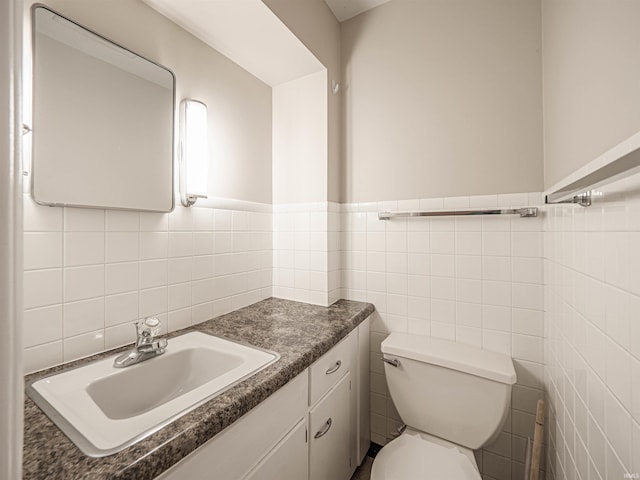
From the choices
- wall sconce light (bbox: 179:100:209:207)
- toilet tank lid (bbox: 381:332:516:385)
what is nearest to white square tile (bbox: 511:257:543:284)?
toilet tank lid (bbox: 381:332:516:385)

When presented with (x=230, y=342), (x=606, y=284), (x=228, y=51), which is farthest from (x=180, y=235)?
(x=606, y=284)

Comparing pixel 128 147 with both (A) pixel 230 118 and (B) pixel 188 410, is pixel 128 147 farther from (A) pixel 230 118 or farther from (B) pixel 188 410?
(B) pixel 188 410

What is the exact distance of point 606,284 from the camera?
63 cm

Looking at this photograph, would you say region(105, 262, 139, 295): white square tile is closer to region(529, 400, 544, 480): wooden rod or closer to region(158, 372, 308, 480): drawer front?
region(158, 372, 308, 480): drawer front

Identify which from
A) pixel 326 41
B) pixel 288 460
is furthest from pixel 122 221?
pixel 326 41

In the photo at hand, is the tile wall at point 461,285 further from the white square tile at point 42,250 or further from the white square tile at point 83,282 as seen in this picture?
the white square tile at point 42,250

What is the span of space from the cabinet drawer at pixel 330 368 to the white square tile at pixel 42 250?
922 millimetres

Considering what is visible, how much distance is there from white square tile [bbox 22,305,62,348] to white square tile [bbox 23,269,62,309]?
2 centimetres

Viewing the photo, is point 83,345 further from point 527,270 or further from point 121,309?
point 527,270

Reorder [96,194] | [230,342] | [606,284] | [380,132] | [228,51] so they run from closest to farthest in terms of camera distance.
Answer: [606,284], [96,194], [230,342], [228,51], [380,132]

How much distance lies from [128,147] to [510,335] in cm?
184

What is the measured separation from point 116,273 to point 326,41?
62.8 inches

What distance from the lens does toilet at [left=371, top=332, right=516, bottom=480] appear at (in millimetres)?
1056

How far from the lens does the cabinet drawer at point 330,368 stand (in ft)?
3.42
